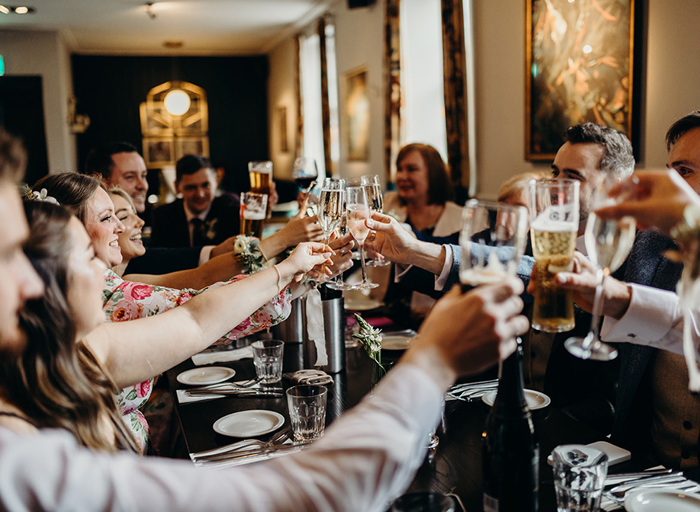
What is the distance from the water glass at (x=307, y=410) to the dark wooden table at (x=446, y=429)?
13 centimetres

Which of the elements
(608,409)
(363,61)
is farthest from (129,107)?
(608,409)

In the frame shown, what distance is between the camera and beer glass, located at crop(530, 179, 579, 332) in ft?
3.23

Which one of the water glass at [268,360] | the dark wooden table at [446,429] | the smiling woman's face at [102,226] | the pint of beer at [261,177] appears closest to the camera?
the dark wooden table at [446,429]

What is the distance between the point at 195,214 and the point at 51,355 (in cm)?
345

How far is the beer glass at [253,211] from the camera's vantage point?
2576 millimetres

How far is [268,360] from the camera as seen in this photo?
1835 mm

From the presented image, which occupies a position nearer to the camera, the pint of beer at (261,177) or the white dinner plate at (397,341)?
the white dinner plate at (397,341)

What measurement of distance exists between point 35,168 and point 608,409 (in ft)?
31.2

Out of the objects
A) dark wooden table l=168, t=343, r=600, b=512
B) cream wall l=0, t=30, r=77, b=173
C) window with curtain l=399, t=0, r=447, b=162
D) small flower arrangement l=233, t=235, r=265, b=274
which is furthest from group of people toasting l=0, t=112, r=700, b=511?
cream wall l=0, t=30, r=77, b=173

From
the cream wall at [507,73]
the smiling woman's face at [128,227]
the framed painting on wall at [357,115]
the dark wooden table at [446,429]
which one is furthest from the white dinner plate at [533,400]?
the framed painting on wall at [357,115]

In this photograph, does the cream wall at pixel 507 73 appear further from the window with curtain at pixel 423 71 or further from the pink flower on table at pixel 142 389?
the pink flower on table at pixel 142 389

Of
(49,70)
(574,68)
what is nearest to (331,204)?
(574,68)

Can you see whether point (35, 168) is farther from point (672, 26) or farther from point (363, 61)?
point (672, 26)

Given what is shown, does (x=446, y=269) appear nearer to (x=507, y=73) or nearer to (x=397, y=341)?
(x=397, y=341)
